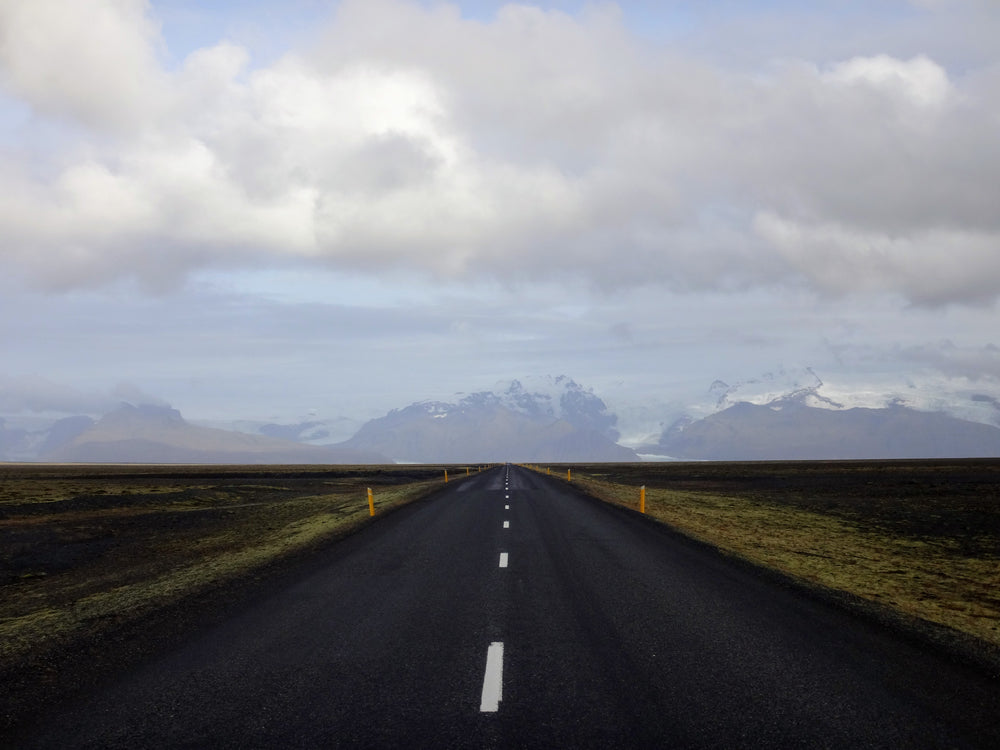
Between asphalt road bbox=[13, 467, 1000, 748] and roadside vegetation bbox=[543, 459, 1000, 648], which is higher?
asphalt road bbox=[13, 467, 1000, 748]

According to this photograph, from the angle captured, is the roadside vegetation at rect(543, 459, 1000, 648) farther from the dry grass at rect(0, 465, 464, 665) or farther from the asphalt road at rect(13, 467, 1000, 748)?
the dry grass at rect(0, 465, 464, 665)

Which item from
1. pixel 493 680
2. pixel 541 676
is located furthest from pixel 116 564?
pixel 541 676

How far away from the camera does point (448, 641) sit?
8344 mm

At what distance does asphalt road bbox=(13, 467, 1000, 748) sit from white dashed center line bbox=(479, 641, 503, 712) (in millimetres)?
26

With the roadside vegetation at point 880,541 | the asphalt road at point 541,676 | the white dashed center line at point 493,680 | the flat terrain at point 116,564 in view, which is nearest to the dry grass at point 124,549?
the flat terrain at point 116,564

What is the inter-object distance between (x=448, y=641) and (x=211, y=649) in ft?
9.45

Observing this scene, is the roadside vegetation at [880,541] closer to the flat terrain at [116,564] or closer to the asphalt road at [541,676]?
the asphalt road at [541,676]

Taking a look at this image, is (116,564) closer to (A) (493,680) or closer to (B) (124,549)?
(B) (124,549)

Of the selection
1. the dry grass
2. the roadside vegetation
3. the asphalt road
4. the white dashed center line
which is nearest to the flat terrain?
the dry grass

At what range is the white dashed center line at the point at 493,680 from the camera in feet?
20.4

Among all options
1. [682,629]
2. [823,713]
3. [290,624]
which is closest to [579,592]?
[682,629]

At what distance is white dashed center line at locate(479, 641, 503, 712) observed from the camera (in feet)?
20.4

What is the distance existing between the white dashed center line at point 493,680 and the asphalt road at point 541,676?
1.0 inches

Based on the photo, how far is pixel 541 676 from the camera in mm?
6996
